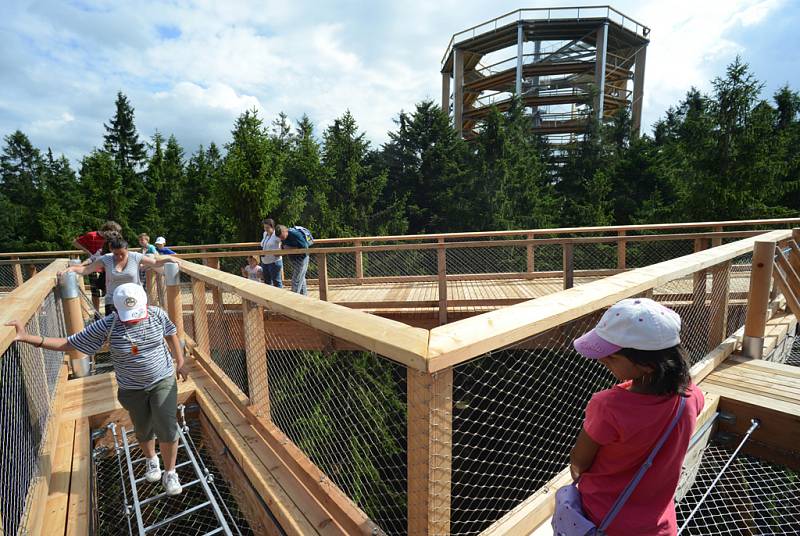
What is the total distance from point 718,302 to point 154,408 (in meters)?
4.57

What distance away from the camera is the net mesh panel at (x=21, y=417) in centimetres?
182

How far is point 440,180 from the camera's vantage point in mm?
23906

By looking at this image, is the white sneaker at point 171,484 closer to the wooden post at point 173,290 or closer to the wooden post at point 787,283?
the wooden post at point 173,290

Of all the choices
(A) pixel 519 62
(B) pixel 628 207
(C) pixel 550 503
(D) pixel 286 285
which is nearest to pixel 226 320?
(D) pixel 286 285

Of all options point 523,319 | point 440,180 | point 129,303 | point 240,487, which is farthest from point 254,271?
point 440,180

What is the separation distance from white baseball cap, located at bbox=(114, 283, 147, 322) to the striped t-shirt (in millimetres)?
88

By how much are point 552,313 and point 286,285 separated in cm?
784

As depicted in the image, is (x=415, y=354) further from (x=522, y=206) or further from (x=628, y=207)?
(x=628, y=207)

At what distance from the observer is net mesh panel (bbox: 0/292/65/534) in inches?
71.7

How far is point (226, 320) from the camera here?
257 inches

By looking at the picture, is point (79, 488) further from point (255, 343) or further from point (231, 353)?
point (231, 353)

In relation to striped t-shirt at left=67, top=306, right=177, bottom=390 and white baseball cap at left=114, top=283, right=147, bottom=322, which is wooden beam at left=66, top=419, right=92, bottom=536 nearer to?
striped t-shirt at left=67, top=306, right=177, bottom=390

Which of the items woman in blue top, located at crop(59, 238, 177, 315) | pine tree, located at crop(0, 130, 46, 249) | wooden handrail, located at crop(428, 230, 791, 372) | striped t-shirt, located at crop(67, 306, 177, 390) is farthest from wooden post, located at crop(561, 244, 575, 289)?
pine tree, located at crop(0, 130, 46, 249)

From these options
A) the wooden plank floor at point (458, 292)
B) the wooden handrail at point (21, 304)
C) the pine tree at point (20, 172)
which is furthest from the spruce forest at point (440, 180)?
the wooden handrail at point (21, 304)
